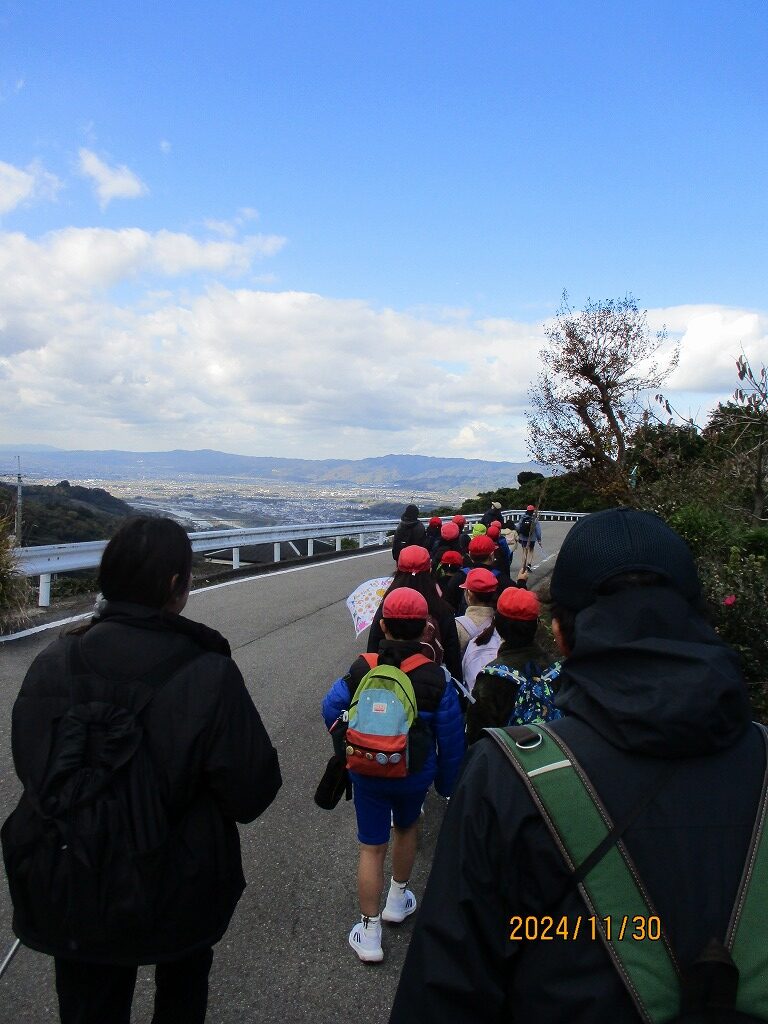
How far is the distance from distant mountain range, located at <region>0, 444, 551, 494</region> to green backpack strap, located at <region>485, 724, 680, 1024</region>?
2551 cm

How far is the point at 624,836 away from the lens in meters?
1.28

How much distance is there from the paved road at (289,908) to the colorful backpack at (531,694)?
1.21m

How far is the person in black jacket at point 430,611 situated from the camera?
15.6 ft

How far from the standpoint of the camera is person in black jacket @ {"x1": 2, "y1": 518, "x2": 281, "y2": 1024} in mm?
1970

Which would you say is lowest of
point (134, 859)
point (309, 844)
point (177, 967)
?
point (309, 844)

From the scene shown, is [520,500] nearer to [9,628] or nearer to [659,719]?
[9,628]

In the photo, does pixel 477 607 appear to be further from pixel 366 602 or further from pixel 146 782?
pixel 146 782

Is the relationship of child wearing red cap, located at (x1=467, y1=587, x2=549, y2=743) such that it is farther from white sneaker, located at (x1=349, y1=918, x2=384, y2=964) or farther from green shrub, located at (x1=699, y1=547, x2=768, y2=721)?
green shrub, located at (x1=699, y1=547, x2=768, y2=721)

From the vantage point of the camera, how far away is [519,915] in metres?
1.35

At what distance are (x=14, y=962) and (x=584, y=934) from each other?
2904 mm

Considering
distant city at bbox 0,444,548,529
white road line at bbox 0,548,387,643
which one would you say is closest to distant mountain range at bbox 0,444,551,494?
distant city at bbox 0,444,548,529

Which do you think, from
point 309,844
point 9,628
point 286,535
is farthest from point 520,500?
point 309,844

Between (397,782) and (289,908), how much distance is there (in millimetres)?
915

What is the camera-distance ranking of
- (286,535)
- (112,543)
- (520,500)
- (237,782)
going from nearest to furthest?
1. (237,782)
2. (112,543)
3. (286,535)
4. (520,500)
